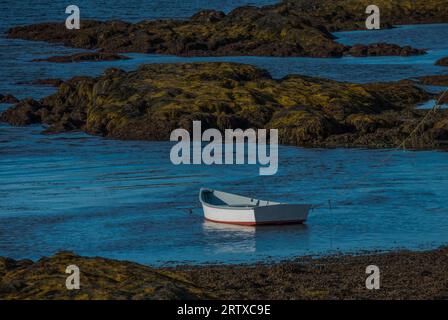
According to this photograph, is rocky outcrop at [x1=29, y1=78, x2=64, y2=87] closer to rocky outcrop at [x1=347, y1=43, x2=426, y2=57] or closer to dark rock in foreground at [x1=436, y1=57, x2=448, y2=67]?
rocky outcrop at [x1=347, y1=43, x2=426, y2=57]

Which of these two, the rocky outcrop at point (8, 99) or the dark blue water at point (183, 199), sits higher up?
the rocky outcrop at point (8, 99)

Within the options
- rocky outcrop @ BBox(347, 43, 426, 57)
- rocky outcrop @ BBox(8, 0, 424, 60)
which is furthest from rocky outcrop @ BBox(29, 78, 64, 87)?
rocky outcrop @ BBox(347, 43, 426, 57)

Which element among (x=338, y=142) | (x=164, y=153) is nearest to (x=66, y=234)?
(x=164, y=153)

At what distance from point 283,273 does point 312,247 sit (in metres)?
5.08

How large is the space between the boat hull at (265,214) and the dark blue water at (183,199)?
0.34 metres

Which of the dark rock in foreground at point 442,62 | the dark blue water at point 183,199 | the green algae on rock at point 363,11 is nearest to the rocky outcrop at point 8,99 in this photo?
the dark blue water at point 183,199

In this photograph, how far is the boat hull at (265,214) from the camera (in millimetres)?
35906

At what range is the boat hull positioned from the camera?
118 feet

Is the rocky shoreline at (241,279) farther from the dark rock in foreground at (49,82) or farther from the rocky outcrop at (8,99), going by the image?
the dark rock in foreground at (49,82)

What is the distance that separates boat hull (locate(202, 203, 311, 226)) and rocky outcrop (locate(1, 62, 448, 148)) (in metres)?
15.9

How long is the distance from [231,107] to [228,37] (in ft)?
126

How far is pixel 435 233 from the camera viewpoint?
3459 cm

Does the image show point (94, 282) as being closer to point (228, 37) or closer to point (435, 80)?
point (435, 80)

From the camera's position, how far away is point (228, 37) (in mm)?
94688
